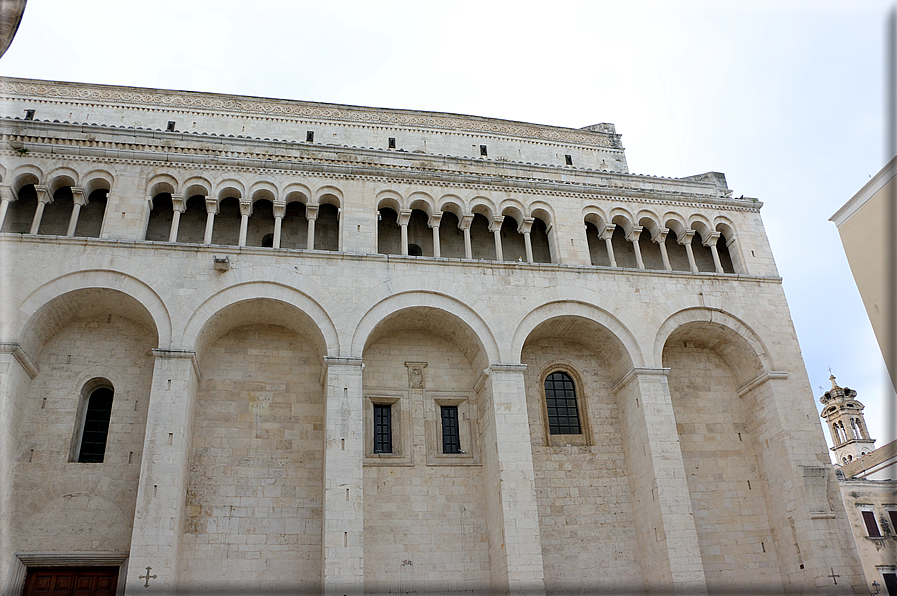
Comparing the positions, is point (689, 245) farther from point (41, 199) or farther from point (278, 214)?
point (41, 199)

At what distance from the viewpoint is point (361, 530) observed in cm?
1310

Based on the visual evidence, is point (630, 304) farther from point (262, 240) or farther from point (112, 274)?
point (112, 274)

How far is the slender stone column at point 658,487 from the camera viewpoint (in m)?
14.1

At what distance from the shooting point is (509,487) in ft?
46.4

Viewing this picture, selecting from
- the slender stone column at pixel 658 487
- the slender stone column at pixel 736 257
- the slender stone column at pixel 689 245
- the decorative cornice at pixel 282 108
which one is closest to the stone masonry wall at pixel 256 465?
the slender stone column at pixel 658 487

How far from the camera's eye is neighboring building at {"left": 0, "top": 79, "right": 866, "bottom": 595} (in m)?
13.6

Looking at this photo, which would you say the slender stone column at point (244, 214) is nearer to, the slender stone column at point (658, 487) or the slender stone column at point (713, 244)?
the slender stone column at point (658, 487)

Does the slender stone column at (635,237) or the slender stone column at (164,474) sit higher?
the slender stone column at (635,237)

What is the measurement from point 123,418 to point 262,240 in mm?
5584

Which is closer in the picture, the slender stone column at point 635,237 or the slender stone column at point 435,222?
A: the slender stone column at point 435,222

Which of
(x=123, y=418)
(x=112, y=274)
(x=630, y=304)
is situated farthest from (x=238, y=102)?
(x=630, y=304)

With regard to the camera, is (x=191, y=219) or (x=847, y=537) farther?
A: (x=191, y=219)

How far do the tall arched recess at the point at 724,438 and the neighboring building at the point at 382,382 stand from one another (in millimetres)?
65

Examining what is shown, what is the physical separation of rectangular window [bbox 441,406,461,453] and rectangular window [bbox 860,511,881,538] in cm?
2698
